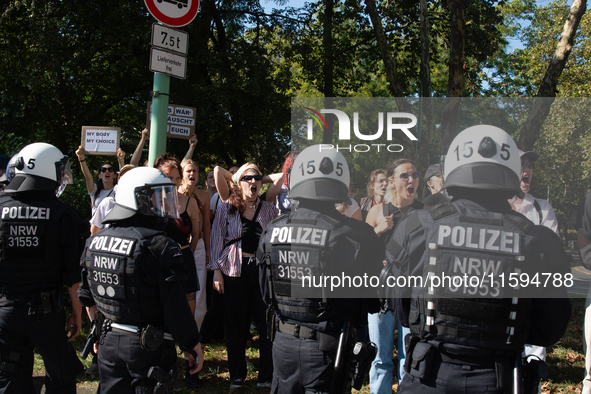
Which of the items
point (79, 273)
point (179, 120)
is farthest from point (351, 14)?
point (79, 273)

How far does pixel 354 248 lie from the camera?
3.13 metres

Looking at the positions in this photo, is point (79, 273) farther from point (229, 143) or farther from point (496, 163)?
point (229, 143)

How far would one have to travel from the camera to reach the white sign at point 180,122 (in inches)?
246

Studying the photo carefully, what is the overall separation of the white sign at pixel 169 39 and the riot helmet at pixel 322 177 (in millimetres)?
2477

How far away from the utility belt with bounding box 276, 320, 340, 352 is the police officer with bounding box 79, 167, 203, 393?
0.64 metres

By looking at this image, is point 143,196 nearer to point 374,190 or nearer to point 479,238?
point 479,238

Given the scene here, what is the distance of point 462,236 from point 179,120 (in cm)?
469

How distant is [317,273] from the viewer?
3092mm

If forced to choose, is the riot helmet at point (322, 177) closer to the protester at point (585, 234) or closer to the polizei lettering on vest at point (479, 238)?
the polizei lettering on vest at point (479, 238)

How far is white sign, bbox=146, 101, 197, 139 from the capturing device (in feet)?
20.5

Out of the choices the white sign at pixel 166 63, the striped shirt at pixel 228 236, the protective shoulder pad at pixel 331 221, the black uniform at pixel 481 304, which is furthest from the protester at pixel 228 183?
the black uniform at pixel 481 304

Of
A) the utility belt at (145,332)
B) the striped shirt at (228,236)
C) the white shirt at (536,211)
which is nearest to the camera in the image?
the utility belt at (145,332)

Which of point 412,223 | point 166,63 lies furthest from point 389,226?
point 166,63

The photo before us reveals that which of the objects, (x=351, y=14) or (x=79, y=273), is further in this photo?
(x=351, y=14)
